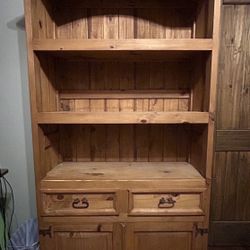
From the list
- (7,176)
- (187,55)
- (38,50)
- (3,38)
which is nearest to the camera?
(38,50)

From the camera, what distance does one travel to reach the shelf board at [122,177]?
1209 millimetres

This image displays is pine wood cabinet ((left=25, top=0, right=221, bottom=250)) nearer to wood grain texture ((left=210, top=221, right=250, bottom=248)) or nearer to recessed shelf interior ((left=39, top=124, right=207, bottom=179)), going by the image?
recessed shelf interior ((left=39, top=124, right=207, bottom=179))

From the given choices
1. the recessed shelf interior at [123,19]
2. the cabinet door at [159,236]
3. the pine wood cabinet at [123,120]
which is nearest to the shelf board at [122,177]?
the pine wood cabinet at [123,120]

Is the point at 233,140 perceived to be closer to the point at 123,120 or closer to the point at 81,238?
the point at 123,120

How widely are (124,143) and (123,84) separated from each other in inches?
15.7

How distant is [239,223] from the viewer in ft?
4.77

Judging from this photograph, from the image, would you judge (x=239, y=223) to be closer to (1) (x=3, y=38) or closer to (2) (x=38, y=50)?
(2) (x=38, y=50)

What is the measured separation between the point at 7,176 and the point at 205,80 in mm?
1532

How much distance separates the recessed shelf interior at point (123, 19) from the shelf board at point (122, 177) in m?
0.84

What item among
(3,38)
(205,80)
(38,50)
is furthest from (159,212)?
(3,38)

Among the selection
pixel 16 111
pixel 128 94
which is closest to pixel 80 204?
pixel 128 94

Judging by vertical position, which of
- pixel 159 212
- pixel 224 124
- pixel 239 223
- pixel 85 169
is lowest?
pixel 239 223

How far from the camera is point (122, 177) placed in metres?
1.24

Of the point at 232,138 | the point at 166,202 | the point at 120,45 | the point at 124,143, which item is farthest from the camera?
the point at 124,143
